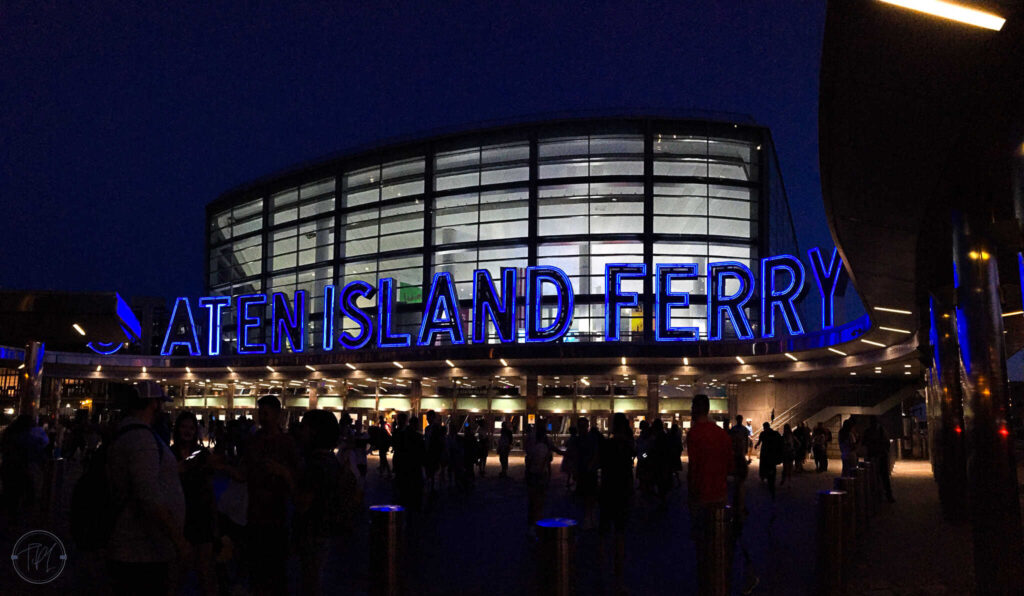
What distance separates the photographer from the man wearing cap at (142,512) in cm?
501

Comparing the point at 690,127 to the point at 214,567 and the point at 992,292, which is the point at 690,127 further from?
the point at 214,567

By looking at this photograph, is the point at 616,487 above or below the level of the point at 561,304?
below

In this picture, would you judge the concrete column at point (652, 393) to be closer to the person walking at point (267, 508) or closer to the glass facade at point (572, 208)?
the glass facade at point (572, 208)

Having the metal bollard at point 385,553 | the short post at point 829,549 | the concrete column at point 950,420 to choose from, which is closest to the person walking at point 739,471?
the short post at point 829,549

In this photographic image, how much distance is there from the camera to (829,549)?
366 inches

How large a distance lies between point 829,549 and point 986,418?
3.21 metres

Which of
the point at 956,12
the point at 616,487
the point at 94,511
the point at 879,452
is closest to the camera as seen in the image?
the point at 94,511

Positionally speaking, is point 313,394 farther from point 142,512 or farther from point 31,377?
point 142,512

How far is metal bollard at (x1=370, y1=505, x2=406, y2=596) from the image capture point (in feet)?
26.7

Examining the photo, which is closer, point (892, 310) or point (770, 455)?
point (770, 455)

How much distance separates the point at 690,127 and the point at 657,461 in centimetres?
3690

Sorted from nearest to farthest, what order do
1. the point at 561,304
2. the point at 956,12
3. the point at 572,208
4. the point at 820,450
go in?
the point at 956,12 < the point at 820,450 < the point at 561,304 < the point at 572,208

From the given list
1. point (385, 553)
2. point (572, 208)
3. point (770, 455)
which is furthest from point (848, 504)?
point (572, 208)

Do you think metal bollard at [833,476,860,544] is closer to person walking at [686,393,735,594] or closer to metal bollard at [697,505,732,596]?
person walking at [686,393,735,594]
